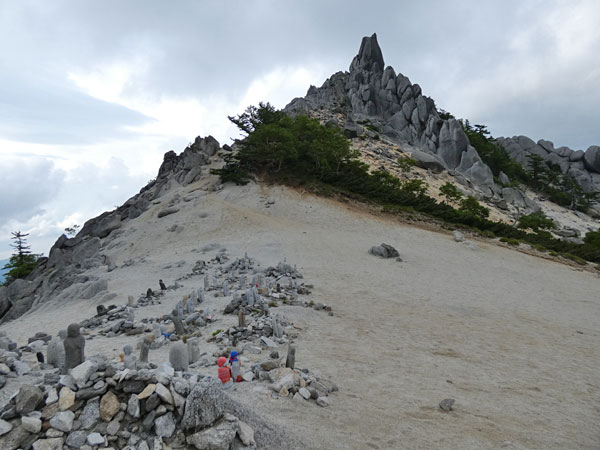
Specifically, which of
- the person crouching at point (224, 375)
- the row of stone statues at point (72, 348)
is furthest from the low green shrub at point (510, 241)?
the row of stone statues at point (72, 348)

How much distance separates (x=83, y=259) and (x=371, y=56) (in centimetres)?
7717

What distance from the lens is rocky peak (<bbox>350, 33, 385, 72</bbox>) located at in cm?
8125

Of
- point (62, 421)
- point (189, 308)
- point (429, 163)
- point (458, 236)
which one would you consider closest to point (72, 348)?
point (62, 421)

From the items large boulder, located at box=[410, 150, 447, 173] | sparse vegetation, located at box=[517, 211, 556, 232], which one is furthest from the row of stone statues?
large boulder, located at box=[410, 150, 447, 173]

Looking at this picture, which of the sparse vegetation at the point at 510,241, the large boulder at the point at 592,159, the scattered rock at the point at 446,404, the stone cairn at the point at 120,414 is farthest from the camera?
the large boulder at the point at 592,159

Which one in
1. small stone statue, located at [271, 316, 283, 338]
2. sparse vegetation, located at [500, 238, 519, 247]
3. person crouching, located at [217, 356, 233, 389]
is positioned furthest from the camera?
sparse vegetation, located at [500, 238, 519, 247]

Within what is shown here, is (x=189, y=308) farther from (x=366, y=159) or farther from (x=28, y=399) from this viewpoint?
(x=366, y=159)

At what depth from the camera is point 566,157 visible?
244ft

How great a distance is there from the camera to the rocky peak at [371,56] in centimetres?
8125

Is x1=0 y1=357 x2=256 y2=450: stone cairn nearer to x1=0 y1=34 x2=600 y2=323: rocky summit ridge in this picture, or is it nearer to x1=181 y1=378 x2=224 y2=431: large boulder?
x1=181 y1=378 x2=224 y2=431: large boulder

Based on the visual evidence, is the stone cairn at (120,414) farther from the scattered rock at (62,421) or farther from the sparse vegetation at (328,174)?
the sparse vegetation at (328,174)

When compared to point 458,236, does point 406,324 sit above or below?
below

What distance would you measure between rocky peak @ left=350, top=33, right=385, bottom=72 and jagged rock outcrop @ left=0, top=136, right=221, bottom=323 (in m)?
49.1

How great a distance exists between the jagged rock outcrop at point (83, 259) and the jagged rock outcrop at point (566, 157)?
66.2 metres
